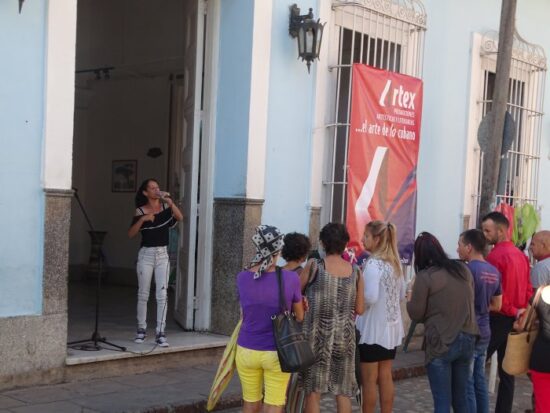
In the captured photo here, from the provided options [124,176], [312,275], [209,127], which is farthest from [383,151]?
[124,176]

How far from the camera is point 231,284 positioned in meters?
8.45

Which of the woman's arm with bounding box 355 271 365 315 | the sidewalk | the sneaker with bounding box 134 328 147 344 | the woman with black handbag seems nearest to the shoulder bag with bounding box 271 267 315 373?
the woman with black handbag

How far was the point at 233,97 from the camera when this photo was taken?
8523mm

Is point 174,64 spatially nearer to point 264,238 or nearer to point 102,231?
point 102,231

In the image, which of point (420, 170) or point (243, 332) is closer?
point (243, 332)

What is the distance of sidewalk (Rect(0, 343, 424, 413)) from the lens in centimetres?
626

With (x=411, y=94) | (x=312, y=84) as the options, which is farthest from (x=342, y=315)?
(x=411, y=94)

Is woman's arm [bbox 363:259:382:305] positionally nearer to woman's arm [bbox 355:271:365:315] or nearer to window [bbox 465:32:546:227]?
woman's arm [bbox 355:271:365:315]

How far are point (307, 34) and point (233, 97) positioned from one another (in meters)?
1.03

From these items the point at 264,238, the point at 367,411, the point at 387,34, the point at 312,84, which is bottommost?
the point at 367,411

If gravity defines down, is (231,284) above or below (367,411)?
above

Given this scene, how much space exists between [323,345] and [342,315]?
245 millimetres

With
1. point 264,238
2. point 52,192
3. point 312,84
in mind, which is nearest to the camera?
point 264,238

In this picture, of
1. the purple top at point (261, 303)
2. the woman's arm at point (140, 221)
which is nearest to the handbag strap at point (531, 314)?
the purple top at point (261, 303)
